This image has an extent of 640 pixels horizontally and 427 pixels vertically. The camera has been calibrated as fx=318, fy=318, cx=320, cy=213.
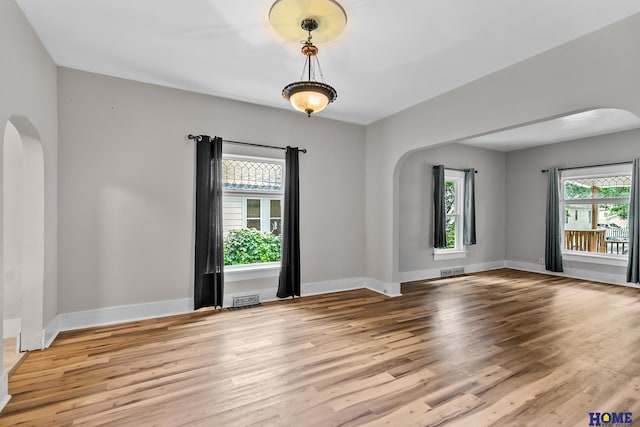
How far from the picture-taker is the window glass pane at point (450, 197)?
6645 millimetres

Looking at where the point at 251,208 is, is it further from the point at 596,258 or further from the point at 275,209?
the point at 596,258

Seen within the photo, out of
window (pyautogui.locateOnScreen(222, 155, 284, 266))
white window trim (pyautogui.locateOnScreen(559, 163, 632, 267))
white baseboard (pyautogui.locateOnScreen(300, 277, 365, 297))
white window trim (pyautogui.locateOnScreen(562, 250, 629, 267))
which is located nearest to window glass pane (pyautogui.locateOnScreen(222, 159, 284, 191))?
window (pyautogui.locateOnScreen(222, 155, 284, 266))

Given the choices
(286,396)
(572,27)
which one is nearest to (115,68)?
(286,396)

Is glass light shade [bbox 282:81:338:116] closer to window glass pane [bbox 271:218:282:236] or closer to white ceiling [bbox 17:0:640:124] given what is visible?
white ceiling [bbox 17:0:640:124]

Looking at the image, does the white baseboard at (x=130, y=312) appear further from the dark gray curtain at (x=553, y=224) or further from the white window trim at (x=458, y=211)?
the dark gray curtain at (x=553, y=224)

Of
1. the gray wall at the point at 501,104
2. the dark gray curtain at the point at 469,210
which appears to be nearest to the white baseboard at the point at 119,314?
the gray wall at the point at 501,104

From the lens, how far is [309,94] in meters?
2.55

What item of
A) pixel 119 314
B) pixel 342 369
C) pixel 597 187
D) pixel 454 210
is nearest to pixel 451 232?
pixel 454 210

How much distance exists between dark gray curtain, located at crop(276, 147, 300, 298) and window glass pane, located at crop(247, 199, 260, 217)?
39 centimetres

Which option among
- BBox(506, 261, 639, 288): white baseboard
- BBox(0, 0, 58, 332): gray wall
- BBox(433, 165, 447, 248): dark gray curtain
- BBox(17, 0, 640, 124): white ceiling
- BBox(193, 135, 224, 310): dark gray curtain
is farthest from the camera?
BBox(433, 165, 447, 248): dark gray curtain

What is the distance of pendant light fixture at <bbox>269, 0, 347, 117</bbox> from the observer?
2262mm

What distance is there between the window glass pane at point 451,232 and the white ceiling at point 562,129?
1.63 metres

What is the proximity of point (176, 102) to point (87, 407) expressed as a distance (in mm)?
3229

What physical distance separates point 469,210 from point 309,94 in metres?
5.29
